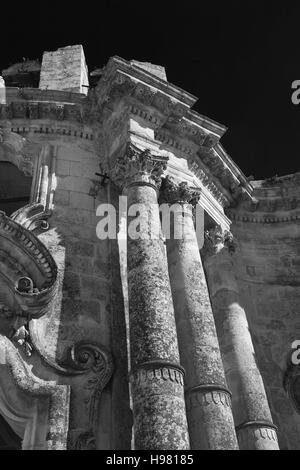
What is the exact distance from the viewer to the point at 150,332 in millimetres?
7887

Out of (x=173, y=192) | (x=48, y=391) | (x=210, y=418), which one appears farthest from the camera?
(x=173, y=192)

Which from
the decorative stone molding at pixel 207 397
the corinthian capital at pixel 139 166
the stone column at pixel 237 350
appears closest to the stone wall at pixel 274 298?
the stone column at pixel 237 350

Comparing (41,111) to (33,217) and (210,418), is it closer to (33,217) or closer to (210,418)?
(33,217)

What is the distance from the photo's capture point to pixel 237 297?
11.8 meters

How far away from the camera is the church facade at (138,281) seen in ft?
25.9

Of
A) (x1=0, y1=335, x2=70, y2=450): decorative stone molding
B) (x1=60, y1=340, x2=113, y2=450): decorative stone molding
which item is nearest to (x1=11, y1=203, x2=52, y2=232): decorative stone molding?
(x1=0, y1=335, x2=70, y2=450): decorative stone molding

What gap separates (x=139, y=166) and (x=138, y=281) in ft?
8.91

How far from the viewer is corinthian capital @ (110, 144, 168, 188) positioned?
10.3 meters

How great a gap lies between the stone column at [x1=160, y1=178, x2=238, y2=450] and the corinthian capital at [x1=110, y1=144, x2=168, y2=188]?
413 mm

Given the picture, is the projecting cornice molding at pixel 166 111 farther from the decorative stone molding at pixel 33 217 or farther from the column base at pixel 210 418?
the column base at pixel 210 418

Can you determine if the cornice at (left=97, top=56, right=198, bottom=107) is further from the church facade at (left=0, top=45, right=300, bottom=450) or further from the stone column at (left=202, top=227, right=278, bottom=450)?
the stone column at (left=202, top=227, right=278, bottom=450)

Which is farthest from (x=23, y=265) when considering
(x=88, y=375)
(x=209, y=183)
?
(x=209, y=183)

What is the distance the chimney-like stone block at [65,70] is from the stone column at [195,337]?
5528 mm
